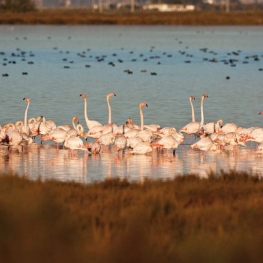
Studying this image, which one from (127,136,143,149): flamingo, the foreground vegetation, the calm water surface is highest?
the foreground vegetation

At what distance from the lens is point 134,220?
9.57 metres

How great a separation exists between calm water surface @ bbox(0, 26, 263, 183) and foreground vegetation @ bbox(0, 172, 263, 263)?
2.52m

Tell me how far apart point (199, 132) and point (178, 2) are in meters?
157

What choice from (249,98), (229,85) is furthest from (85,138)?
(229,85)

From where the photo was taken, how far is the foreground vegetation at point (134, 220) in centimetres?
794

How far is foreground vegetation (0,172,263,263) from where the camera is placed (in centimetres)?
794

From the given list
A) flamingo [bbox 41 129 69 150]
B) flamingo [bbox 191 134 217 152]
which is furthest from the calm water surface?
flamingo [bbox 41 129 69 150]

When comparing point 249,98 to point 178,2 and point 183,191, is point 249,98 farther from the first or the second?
point 178,2

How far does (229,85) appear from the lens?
1287 inches

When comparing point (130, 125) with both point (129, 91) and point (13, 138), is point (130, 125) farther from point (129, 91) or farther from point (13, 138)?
point (129, 91)

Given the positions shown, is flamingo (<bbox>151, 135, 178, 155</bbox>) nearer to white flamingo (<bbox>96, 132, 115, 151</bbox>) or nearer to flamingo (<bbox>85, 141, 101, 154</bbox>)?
white flamingo (<bbox>96, 132, 115, 151</bbox>)

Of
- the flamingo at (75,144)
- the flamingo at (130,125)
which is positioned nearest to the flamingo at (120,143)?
the flamingo at (75,144)

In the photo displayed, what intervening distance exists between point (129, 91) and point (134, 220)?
20325 mm

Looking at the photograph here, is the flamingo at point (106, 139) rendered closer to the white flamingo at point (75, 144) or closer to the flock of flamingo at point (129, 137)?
the flock of flamingo at point (129, 137)
